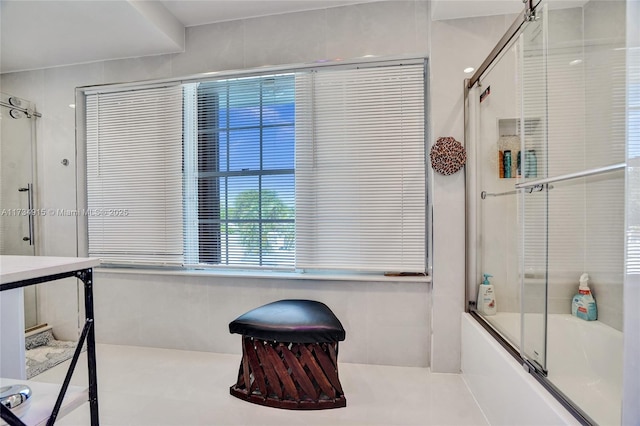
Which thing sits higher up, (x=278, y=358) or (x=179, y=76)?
(x=179, y=76)

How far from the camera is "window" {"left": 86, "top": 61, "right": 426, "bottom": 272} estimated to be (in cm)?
201

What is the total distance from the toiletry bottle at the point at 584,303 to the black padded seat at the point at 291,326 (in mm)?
1367

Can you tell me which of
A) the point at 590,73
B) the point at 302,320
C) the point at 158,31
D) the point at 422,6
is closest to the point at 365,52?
the point at 422,6

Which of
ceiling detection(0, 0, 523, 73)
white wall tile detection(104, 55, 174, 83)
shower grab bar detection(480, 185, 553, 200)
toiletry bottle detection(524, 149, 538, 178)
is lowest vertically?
shower grab bar detection(480, 185, 553, 200)

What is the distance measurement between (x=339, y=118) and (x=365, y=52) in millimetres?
472

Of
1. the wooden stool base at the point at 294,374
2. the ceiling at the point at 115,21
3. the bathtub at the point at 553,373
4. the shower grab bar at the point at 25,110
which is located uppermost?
the ceiling at the point at 115,21

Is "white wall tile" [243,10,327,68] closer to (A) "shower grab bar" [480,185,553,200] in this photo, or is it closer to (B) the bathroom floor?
(A) "shower grab bar" [480,185,553,200]

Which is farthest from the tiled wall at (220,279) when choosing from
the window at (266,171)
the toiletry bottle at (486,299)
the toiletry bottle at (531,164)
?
the toiletry bottle at (531,164)

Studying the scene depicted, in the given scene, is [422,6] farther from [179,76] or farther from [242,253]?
[242,253]

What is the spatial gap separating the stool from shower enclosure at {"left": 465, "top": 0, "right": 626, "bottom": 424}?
2.94 ft

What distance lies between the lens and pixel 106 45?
2197mm

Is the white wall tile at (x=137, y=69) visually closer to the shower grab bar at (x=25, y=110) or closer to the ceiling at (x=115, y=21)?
the ceiling at (x=115, y=21)

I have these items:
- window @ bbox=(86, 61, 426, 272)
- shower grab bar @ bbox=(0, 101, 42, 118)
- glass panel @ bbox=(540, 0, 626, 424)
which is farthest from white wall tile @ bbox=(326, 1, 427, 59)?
shower grab bar @ bbox=(0, 101, 42, 118)

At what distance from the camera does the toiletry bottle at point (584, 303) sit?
166 cm
